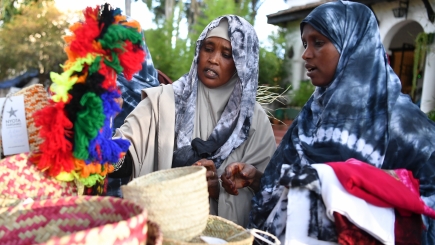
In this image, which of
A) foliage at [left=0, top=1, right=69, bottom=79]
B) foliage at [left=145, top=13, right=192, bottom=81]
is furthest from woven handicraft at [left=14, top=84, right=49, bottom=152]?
foliage at [left=0, top=1, right=69, bottom=79]

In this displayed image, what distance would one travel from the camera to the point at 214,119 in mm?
2568

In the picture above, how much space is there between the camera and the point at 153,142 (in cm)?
231

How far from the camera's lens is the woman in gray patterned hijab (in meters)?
2.31

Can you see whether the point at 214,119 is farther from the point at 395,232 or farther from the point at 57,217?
the point at 57,217

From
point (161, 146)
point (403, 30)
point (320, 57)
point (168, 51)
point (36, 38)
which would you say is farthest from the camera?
point (36, 38)

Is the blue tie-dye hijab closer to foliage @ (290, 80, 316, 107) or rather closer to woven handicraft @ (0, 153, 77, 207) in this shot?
woven handicraft @ (0, 153, 77, 207)

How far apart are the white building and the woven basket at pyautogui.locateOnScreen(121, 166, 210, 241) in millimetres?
9240

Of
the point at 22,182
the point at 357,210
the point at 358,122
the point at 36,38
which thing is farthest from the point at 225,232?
the point at 36,38

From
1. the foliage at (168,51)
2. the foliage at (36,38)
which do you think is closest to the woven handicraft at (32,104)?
the foliage at (168,51)

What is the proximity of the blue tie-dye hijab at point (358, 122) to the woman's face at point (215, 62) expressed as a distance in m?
0.58

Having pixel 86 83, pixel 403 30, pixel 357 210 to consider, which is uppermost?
pixel 403 30

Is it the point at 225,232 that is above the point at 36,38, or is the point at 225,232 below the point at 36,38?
below

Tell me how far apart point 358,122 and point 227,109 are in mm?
860

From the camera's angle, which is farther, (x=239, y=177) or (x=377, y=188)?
(x=239, y=177)
